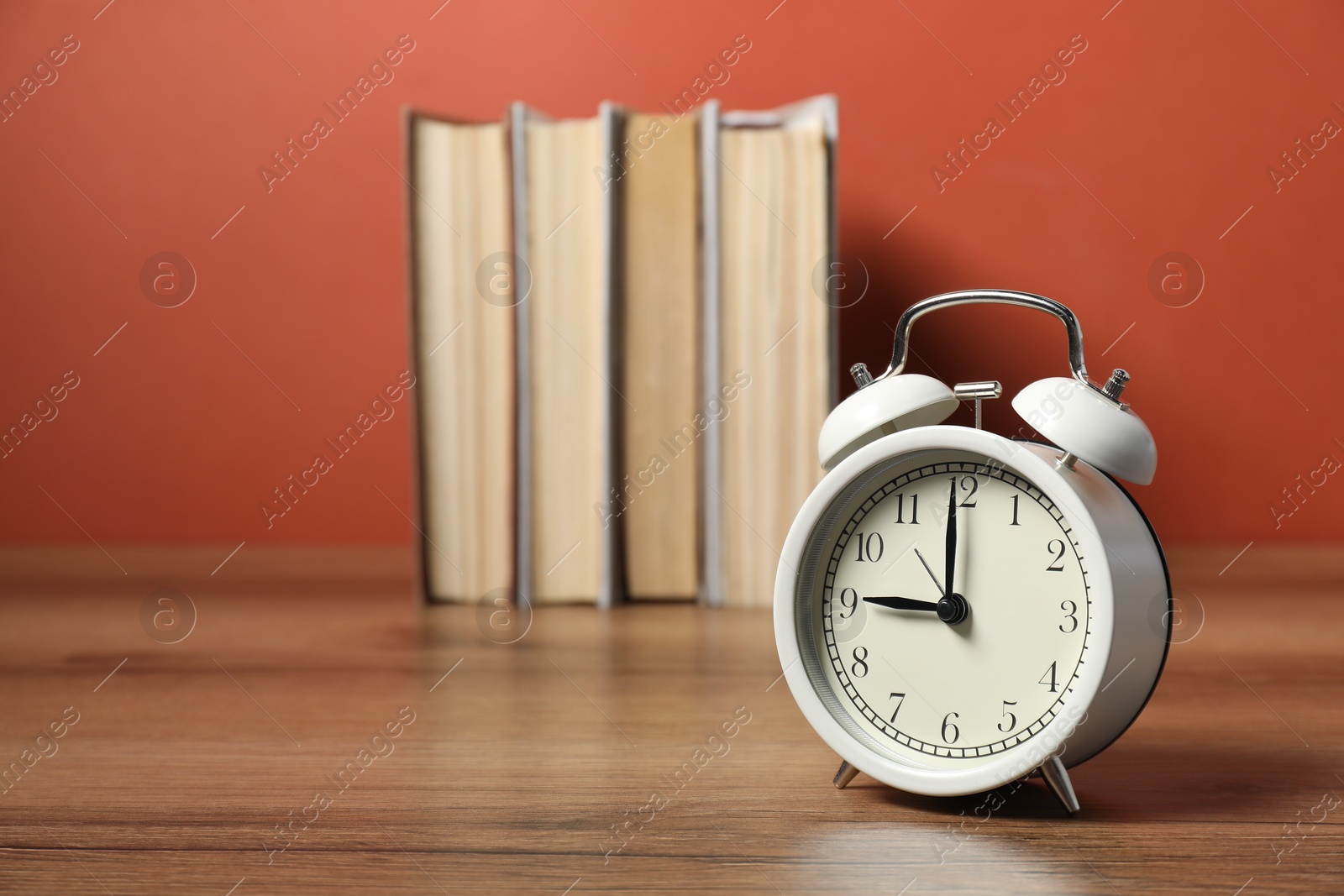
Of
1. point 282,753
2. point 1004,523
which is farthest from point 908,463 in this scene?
point 282,753

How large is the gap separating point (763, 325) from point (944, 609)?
73cm

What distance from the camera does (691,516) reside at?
1.37 m

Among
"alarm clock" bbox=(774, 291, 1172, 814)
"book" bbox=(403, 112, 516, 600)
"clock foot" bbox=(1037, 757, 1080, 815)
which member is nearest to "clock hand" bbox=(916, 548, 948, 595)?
"alarm clock" bbox=(774, 291, 1172, 814)

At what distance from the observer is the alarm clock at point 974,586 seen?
2.06 feet

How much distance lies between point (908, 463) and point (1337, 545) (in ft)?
3.91

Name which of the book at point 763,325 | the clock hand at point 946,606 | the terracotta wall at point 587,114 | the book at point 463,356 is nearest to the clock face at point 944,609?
the clock hand at point 946,606

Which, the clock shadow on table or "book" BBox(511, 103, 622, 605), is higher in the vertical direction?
"book" BBox(511, 103, 622, 605)

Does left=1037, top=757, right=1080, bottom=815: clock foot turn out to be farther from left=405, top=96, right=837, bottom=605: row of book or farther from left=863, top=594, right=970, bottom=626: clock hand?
left=405, top=96, right=837, bottom=605: row of book

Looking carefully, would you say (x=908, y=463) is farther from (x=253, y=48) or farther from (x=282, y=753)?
(x=253, y=48)

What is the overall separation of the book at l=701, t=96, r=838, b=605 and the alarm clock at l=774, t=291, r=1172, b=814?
61 cm

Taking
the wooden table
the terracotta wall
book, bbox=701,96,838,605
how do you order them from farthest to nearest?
the terracotta wall → book, bbox=701,96,838,605 → the wooden table

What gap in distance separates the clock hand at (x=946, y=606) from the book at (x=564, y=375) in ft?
2.34

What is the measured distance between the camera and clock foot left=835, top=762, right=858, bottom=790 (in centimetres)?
68

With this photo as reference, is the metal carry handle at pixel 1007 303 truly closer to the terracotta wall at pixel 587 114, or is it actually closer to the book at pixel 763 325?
the book at pixel 763 325
